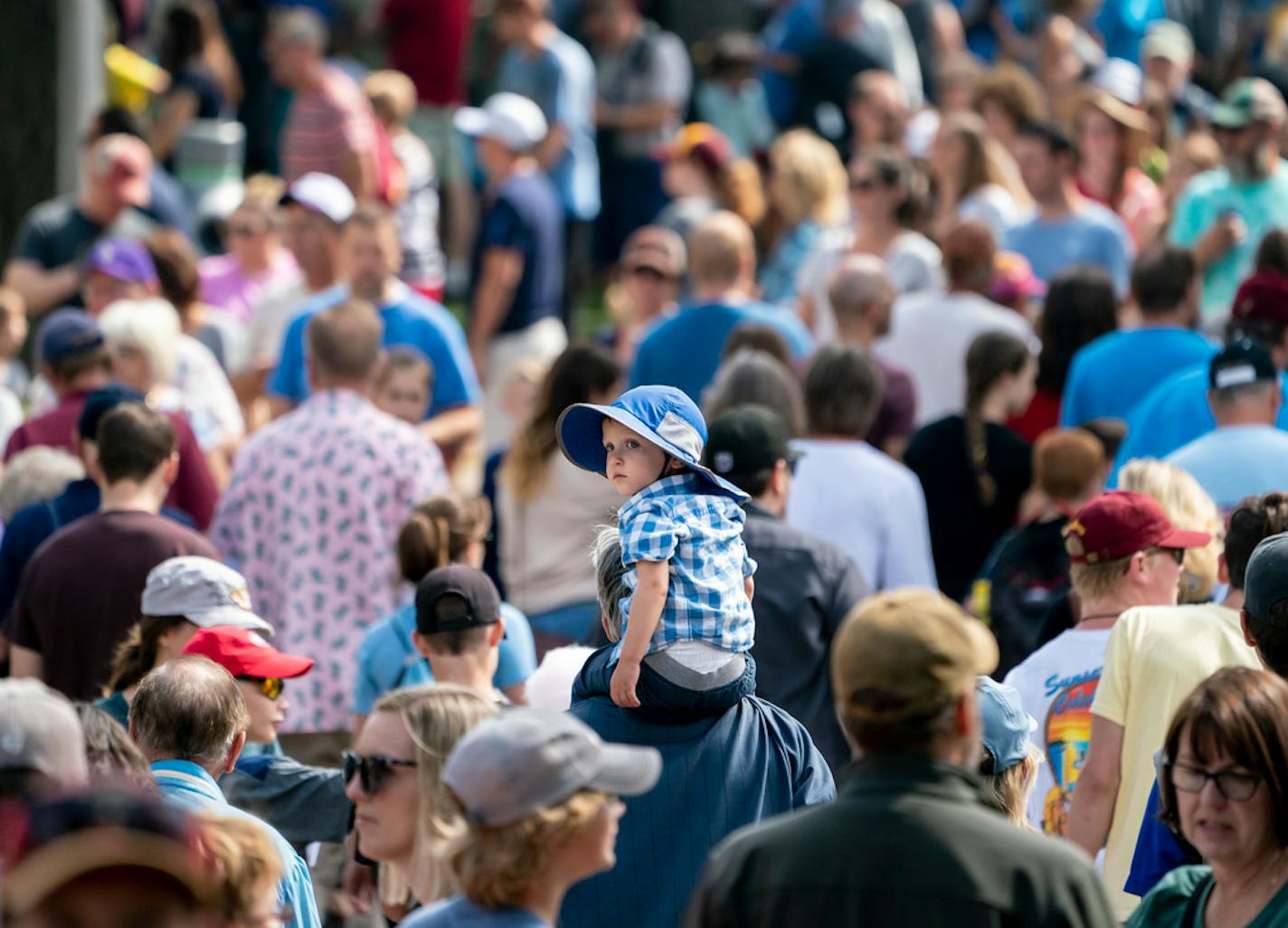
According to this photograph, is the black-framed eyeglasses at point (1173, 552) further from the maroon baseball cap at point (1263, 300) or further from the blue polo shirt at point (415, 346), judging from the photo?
the blue polo shirt at point (415, 346)

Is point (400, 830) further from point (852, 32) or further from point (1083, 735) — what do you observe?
point (852, 32)

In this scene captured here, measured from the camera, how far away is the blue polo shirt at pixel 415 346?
28.0ft

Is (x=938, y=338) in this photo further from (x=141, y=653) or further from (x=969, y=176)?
(x=141, y=653)

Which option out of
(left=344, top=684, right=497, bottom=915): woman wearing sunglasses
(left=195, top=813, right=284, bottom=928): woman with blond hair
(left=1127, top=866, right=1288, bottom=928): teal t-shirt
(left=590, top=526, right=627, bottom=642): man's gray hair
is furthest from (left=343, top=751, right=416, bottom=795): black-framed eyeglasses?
(left=1127, top=866, right=1288, bottom=928): teal t-shirt

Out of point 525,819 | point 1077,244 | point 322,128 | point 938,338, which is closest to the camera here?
point 525,819

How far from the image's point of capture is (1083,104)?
12.0 m

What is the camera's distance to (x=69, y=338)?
24.8ft

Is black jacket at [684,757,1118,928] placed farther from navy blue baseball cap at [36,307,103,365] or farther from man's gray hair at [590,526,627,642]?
navy blue baseball cap at [36,307,103,365]

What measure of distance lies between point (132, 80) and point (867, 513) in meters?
8.14

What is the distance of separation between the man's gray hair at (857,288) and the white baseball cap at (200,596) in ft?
12.8

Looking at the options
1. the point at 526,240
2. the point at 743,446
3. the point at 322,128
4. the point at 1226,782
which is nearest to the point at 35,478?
the point at 743,446

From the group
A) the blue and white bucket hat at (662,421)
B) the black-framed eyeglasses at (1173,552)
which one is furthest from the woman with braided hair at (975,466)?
the blue and white bucket hat at (662,421)

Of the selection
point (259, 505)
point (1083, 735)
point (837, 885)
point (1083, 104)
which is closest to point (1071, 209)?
point (1083, 104)

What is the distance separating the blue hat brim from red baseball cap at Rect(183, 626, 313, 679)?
0.81 meters
